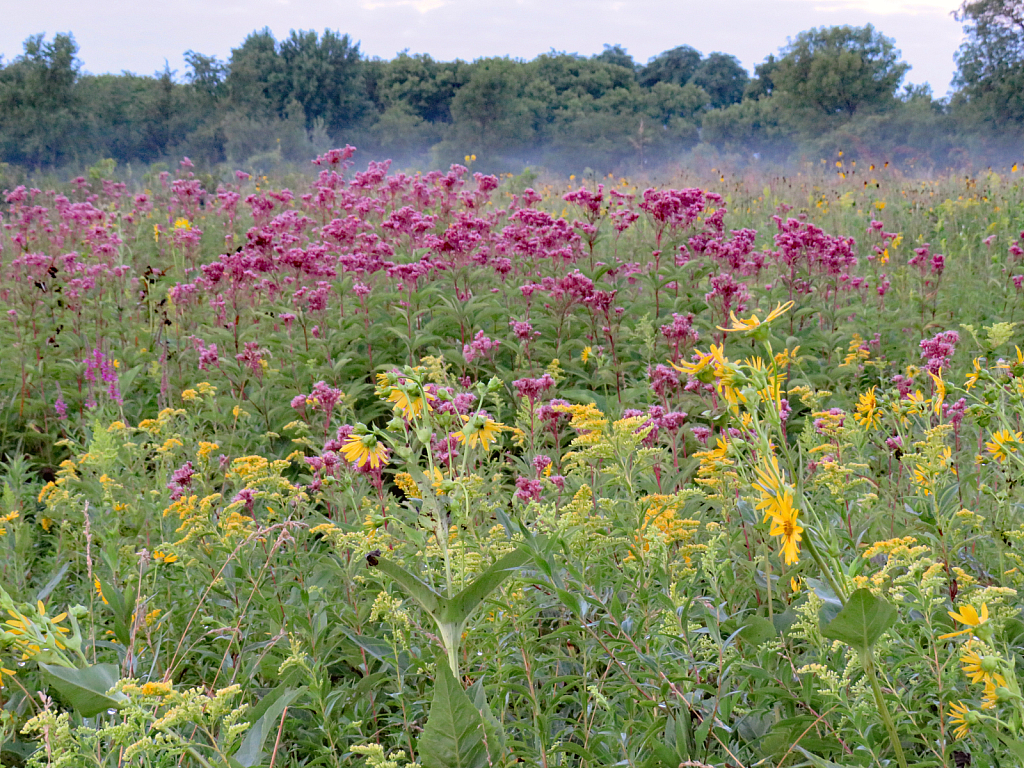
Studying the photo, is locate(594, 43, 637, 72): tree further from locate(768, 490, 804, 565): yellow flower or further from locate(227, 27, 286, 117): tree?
locate(768, 490, 804, 565): yellow flower

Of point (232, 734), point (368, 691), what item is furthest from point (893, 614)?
point (368, 691)

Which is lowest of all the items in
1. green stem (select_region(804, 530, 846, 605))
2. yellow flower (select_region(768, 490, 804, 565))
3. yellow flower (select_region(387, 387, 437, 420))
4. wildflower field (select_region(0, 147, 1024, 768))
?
wildflower field (select_region(0, 147, 1024, 768))

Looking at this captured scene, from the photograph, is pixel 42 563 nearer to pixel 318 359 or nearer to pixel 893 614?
pixel 318 359

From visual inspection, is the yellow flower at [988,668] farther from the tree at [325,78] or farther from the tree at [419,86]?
the tree at [419,86]

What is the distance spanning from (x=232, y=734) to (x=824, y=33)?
47.0 metres

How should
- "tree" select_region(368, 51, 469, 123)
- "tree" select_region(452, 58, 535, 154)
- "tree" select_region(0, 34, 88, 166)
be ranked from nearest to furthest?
1. "tree" select_region(0, 34, 88, 166)
2. "tree" select_region(452, 58, 535, 154)
3. "tree" select_region(368, 51, 469, 123)

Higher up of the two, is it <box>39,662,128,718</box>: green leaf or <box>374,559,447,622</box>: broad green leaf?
<box>374,559,447,622</box>: broad green leaf

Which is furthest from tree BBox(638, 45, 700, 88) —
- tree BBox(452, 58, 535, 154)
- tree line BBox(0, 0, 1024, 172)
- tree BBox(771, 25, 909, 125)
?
tree BBox(452, 58, 535, 154)

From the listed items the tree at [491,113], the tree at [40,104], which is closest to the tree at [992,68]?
the tree at [491,113]

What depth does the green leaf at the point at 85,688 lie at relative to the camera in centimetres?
92

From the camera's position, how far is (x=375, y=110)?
127ft

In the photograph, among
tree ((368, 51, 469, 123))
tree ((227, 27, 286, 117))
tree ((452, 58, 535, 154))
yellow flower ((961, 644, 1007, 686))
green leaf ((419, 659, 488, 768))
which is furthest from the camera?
tree ((368, 51, 469, 123))

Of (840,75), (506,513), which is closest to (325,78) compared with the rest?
(840,75)

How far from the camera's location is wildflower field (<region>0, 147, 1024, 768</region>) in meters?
1.13
